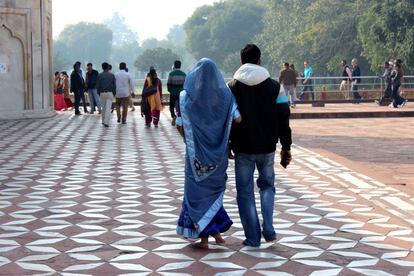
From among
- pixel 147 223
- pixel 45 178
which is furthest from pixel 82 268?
pixel 45 178

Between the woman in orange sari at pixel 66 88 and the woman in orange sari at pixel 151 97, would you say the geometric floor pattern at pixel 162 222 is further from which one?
the woman in orange sari at pixel 66 88

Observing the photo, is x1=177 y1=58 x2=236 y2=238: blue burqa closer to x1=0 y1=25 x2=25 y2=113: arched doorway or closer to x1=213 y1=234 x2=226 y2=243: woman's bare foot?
x1=213 y1=234 x2=226 y2=243: woman's bare foot

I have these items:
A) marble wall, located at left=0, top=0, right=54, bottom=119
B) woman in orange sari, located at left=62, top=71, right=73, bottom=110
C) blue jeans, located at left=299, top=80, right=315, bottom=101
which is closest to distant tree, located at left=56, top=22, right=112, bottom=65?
blue jeans, located at left=299, top=80, right=315, bottom=101

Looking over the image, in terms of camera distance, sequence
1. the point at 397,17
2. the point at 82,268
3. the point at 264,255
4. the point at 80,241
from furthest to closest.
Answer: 1. the point at 397,17
2. the point at 80,241
3. the point at 264,255
4. the point at 82,268

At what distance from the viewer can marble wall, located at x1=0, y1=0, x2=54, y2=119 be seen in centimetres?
2166

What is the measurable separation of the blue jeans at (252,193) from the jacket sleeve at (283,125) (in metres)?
0.13

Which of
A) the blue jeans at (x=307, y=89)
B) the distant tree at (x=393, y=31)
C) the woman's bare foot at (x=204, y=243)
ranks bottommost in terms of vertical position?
the woman's bare foot at (x=204, y=243)

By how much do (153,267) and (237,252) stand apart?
70 cm

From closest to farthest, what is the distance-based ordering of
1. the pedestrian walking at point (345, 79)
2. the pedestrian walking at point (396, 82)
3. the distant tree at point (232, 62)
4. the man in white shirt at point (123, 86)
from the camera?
the man in white shirt at point (123, 86) → the pedestrian walking at point (396, 82) → the pedestrian walking at point (345, 79) → the distant tree at point (232, 62)

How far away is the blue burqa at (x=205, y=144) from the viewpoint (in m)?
6.23

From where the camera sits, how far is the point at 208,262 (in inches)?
232

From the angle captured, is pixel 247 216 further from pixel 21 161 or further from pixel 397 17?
pixel 397 17

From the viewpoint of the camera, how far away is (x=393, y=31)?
3634cm

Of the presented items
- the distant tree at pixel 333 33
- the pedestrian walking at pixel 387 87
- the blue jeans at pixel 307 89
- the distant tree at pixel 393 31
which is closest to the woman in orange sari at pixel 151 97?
the pedestrian walking at pixel 387 87
